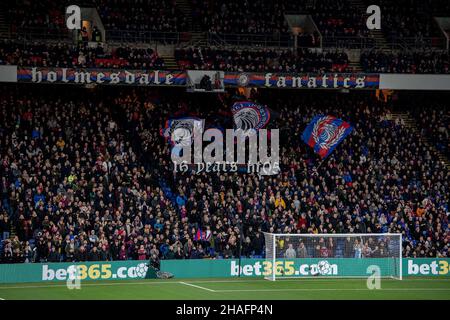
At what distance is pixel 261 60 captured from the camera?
42.4 metres

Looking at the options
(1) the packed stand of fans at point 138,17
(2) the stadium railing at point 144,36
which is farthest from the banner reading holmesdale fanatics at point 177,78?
(1) the packed stand of fans at point 138,17

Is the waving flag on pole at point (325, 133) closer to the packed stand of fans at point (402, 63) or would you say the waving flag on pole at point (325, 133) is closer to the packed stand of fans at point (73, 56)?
the packed stand of fans at point (402, 63)

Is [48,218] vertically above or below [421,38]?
below

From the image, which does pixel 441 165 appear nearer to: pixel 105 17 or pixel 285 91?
pixel 285 91

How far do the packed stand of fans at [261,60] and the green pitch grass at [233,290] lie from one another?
12.1m

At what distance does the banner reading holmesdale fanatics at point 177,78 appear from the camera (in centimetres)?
3881

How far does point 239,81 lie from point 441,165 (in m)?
10.7

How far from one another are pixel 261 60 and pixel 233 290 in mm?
15716

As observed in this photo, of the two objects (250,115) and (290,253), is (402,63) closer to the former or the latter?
(250,115)

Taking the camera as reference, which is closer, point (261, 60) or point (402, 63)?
point (261, 60)

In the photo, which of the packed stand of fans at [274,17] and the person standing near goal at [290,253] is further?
the packed stand of fans at [274,17]

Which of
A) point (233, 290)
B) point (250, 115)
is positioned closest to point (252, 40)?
point (250, 115)

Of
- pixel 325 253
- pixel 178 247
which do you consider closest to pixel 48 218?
pixel 178 247

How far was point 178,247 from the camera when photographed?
112 feet
